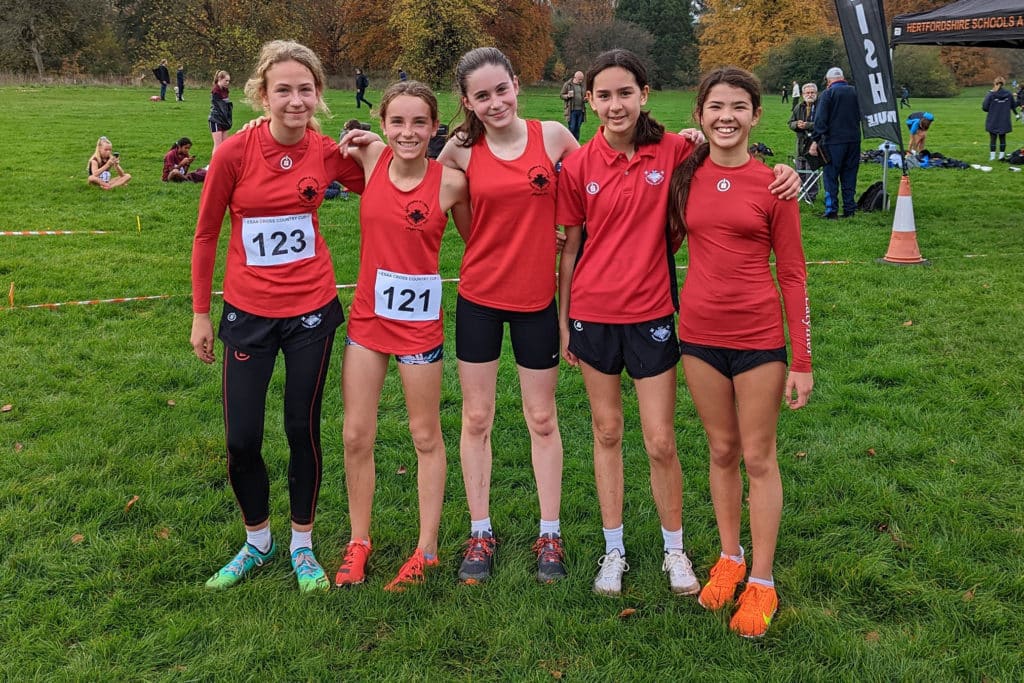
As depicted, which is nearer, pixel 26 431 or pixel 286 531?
pixel 286 531

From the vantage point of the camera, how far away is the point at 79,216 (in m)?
10.4

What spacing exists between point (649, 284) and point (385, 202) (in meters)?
1.03

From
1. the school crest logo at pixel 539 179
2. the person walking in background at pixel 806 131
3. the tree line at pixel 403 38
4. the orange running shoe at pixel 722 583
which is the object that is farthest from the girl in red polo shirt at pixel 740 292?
the tree line at pixel 403 38

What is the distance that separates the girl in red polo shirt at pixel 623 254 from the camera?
112 inches

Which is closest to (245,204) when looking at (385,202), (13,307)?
(385,202)

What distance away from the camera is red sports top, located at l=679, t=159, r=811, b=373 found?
2654 millimetres

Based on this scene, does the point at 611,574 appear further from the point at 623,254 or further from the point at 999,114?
the point at 999,114

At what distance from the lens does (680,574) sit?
3104mm

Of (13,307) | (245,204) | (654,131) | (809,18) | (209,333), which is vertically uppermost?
(809,18)

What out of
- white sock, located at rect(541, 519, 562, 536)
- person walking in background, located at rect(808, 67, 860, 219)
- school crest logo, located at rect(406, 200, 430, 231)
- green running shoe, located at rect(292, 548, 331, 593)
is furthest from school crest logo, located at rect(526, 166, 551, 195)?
person walking in background, located at rect(808, 67, 860, 219)

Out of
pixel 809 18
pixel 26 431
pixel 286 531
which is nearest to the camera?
pixel 286 531

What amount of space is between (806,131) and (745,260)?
1032cm

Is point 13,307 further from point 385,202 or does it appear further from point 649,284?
point 649,284

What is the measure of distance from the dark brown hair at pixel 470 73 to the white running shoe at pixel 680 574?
1833 millimetres
